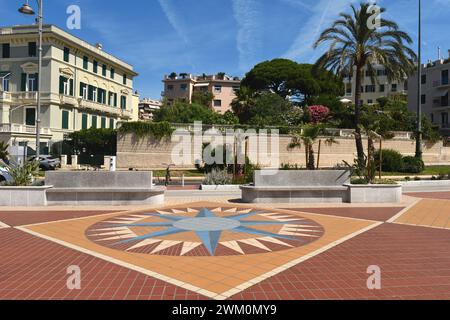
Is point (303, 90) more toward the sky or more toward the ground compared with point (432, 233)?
more toward the sky

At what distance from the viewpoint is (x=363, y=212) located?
1152cm

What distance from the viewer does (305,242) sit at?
24.6 ft

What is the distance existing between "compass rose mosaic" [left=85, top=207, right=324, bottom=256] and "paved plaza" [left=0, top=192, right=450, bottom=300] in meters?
0.02

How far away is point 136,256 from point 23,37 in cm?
4551

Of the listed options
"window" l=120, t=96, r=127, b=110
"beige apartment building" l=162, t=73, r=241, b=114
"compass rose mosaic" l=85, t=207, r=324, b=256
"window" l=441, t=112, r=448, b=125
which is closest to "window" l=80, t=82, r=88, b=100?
"window" l=120, t=96, r=127, b=110

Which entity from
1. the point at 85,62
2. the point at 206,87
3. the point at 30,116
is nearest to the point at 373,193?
the point at 30,116

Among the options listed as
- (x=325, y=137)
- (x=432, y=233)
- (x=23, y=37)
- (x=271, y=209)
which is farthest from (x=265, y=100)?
(x=432, y=233)

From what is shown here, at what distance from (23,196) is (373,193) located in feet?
40.9

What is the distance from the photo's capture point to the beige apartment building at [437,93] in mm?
60438

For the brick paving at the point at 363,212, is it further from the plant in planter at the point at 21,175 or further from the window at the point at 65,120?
the window at the point at 65,120

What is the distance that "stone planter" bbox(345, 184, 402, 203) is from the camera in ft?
44.3

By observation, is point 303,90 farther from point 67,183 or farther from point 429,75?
point 67,183

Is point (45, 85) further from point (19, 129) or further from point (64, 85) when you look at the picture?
point (19, 129)

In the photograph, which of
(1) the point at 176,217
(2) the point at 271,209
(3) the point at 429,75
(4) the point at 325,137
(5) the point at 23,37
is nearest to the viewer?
(1) the point at 176,217
